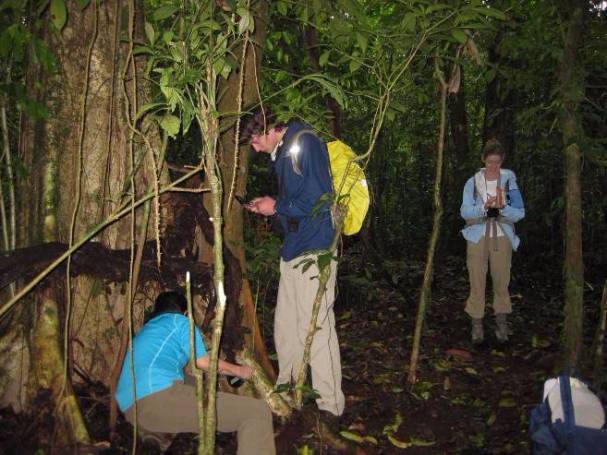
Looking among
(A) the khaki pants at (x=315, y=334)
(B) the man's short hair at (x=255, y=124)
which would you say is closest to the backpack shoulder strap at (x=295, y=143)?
(B) the man's short hair at (x=255, y=124)

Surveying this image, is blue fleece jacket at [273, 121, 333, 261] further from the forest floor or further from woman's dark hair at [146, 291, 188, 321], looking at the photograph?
the forest floor

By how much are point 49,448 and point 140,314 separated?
2.84 ft

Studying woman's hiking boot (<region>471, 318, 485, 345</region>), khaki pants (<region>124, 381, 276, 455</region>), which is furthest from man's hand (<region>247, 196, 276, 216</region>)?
woman's hiking boot (<region>471, 318, 485, 345</region>)

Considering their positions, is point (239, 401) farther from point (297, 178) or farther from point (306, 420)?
point (297, 178)

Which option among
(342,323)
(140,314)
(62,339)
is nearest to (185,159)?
(342,323)

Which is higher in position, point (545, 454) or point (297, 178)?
point (297, 178)

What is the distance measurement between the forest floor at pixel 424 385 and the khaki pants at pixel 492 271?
16.9 inches

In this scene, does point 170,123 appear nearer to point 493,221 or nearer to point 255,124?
point 255,124

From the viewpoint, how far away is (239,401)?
2756mm

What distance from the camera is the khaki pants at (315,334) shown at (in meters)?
3.29

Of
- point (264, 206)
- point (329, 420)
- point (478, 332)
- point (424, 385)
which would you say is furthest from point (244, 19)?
point (478, 332)

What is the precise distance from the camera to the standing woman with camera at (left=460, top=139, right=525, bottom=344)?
4977 mm

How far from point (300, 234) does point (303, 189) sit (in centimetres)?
29

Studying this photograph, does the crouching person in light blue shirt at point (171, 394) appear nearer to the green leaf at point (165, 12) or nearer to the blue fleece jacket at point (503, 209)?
the green leaf at point (165, 12)
